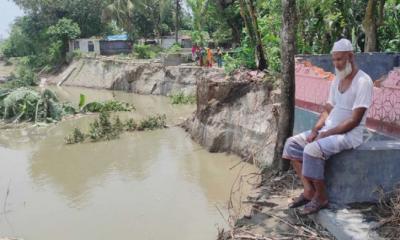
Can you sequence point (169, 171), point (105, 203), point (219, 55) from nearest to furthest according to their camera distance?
point (105, 203) → point (169, 171) → point (219, 55)

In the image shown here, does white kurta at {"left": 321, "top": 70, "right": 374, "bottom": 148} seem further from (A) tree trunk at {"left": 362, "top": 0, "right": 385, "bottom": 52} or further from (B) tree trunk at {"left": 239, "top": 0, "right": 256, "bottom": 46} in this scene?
(B) tree trunk at {"left": 239, "top": 0, "right": 256, "bottom": 46}

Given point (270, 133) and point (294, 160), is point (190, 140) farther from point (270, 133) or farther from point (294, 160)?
point (294, 160)

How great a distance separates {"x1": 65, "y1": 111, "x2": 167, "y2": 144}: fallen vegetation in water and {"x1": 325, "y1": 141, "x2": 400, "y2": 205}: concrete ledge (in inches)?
444

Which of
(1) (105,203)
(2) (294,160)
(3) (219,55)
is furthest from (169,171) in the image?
(3) (219,55)

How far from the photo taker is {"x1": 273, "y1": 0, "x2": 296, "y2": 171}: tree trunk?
22.4ft

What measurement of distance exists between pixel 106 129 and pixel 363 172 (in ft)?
39.0

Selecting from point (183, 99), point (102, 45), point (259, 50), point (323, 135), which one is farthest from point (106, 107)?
point (102, 45)

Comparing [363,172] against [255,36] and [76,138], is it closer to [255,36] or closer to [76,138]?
[255,36]

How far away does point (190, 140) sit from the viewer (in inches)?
569

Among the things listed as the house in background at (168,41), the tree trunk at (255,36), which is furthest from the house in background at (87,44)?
the tree trunk at (255,36)

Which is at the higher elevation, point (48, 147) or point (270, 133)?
point (270, 133)

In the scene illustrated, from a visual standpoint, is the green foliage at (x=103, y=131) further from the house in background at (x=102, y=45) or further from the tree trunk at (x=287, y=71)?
the house in background at (x=102, y=45)

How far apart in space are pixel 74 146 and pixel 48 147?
39.8 inches

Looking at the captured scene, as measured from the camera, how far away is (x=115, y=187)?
10539 millimetres
